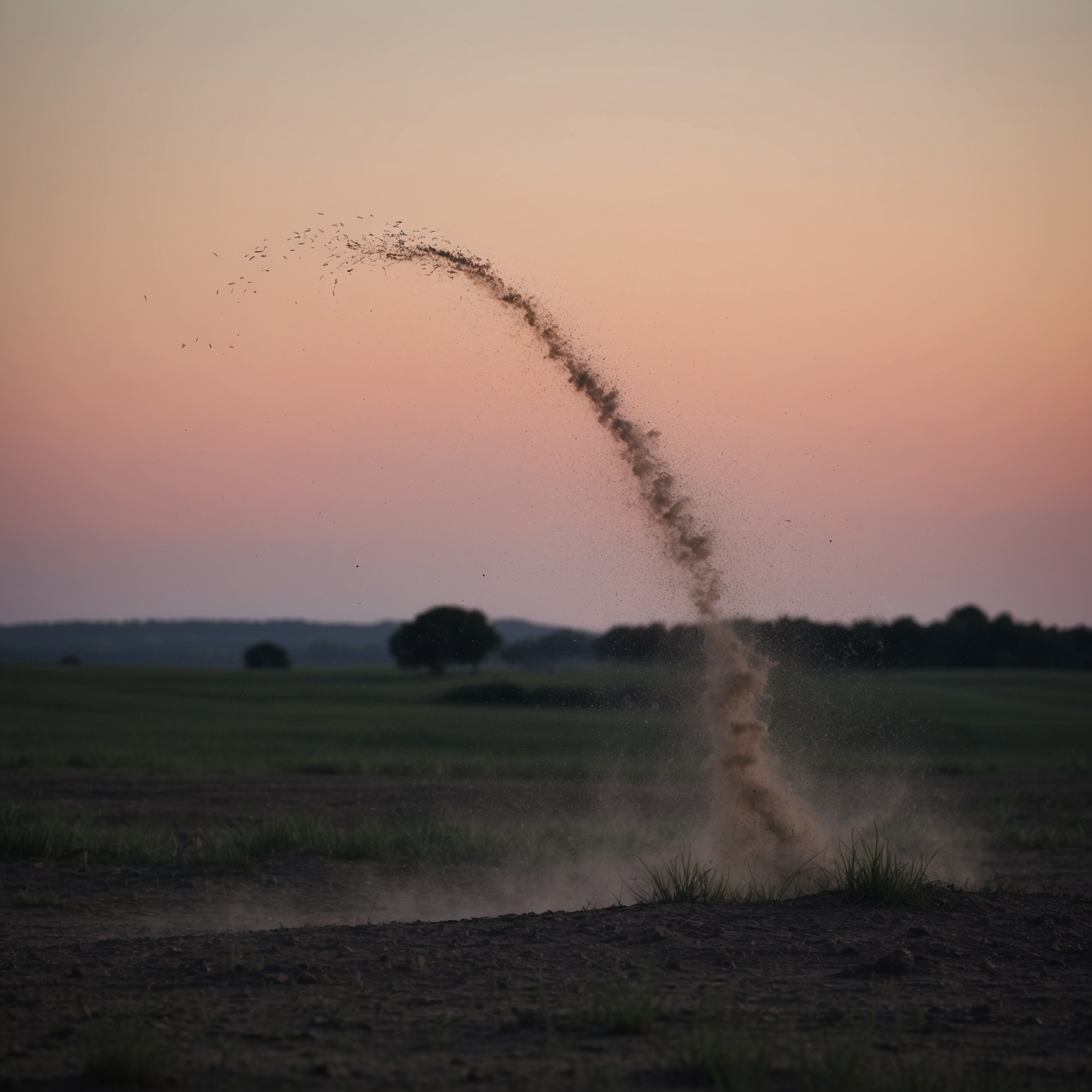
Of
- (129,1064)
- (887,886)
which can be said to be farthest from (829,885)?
(129,1064)

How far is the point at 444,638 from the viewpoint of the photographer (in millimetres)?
88688

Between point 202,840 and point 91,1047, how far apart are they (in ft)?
34.2

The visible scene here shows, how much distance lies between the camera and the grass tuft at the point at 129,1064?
18.1 ft

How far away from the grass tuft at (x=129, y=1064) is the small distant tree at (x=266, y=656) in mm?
107409

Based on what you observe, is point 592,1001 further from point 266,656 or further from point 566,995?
point 266,656

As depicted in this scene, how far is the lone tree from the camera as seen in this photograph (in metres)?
88.6

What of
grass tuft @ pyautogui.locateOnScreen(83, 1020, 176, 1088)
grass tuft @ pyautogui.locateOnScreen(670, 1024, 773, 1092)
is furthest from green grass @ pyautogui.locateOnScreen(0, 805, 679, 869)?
grass tuft @ pyautogui.locateOnScreen(670, 1024, 773, 1092)

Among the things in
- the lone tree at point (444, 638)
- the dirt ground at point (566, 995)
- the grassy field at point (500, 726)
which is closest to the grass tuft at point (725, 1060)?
the dirt ground at point (566, 995)

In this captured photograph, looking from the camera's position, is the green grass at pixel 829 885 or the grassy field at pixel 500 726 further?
the grassy field at pixel 500 726

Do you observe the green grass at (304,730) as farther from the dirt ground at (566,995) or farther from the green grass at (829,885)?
the dirt ground at (566,995)

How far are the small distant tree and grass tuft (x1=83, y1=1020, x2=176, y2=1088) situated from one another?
107409 millimetres

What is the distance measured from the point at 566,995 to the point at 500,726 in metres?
41.1

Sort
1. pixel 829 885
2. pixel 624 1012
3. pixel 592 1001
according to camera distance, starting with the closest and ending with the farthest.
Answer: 1. pixel 624 1012
2. pixel 592 1001
3. pixel 829 885

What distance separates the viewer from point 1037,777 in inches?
1096
